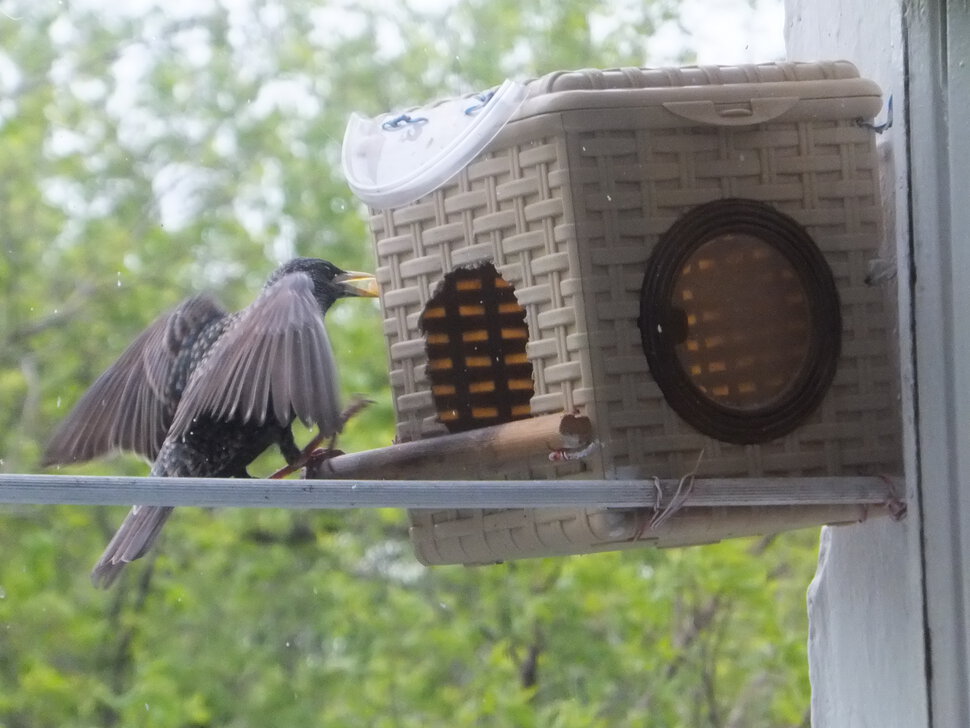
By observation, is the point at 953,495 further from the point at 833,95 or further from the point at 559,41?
the point at 559,41

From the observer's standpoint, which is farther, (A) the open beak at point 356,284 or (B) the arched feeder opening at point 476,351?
(A) the open beak at point 356,284

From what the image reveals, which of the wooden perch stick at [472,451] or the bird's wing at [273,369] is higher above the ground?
the bird's wing at [273,369]

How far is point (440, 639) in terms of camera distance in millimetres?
3322

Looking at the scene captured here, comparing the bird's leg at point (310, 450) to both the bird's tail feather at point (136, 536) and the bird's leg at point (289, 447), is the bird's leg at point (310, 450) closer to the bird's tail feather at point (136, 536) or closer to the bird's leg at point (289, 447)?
the bird's leg at point (289, 447)

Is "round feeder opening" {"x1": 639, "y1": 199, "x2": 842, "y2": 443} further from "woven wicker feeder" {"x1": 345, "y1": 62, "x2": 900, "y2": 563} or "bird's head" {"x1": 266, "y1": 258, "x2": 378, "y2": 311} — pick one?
"bird's head" {"x1": 266, "y1": 258, "x2": 378, "y2": 311}

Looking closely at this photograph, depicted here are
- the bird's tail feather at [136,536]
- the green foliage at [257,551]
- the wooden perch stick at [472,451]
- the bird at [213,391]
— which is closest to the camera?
the wooden perch stick at [472,451]

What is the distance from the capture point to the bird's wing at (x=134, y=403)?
1.29 meters

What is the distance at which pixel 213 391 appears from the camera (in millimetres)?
1163

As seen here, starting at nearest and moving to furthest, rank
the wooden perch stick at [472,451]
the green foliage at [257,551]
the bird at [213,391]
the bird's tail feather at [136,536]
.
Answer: the wooden perch stick at [472,451]
the bird at [213,391]
the bird's tail feather at [136,536]
the green foliage at [257,551]

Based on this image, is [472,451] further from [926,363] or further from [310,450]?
[926,363]

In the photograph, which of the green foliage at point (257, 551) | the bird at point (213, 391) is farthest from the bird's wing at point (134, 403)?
the green foliage at point (257, 551)

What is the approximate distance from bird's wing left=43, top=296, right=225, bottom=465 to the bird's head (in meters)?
0.10

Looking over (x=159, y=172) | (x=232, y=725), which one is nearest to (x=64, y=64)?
(x=159, y=172)

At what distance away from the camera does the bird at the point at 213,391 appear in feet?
3.55
